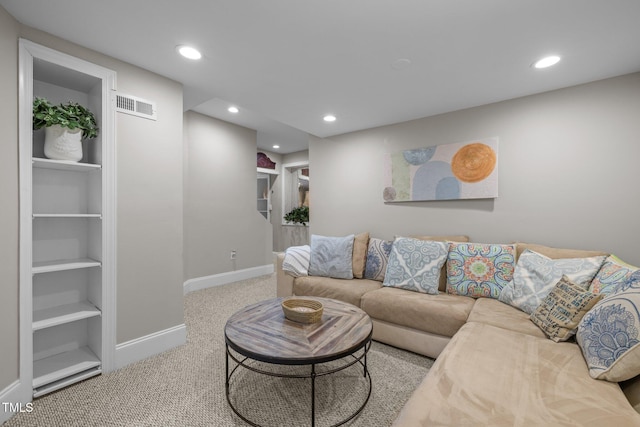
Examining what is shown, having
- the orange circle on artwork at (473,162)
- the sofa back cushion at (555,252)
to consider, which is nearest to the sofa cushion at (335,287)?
the sofa back cushion at (555,252)

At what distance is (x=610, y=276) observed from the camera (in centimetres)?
175

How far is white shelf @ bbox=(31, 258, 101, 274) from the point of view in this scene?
1.80 metres

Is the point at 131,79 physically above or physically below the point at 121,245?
above

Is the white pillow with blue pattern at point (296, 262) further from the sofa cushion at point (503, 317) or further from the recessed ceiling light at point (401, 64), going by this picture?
the recessed ceiling light at point (401, 64)

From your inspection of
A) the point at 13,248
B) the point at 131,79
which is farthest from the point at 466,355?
the point at 131,79

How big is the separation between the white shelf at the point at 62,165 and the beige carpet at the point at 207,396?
1485 millimetres

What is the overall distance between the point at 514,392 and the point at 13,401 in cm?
263

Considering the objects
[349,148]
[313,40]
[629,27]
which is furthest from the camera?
[349,148]

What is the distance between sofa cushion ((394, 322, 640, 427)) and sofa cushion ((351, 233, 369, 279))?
63.8 inches

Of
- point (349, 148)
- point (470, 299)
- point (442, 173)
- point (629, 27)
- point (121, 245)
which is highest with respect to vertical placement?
point (629, 27)

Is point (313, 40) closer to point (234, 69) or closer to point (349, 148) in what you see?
point (234, 69)

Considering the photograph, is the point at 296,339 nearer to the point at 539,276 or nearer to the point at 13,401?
the point at 13,401

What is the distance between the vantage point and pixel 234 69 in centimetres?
224

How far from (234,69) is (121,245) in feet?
5.29
